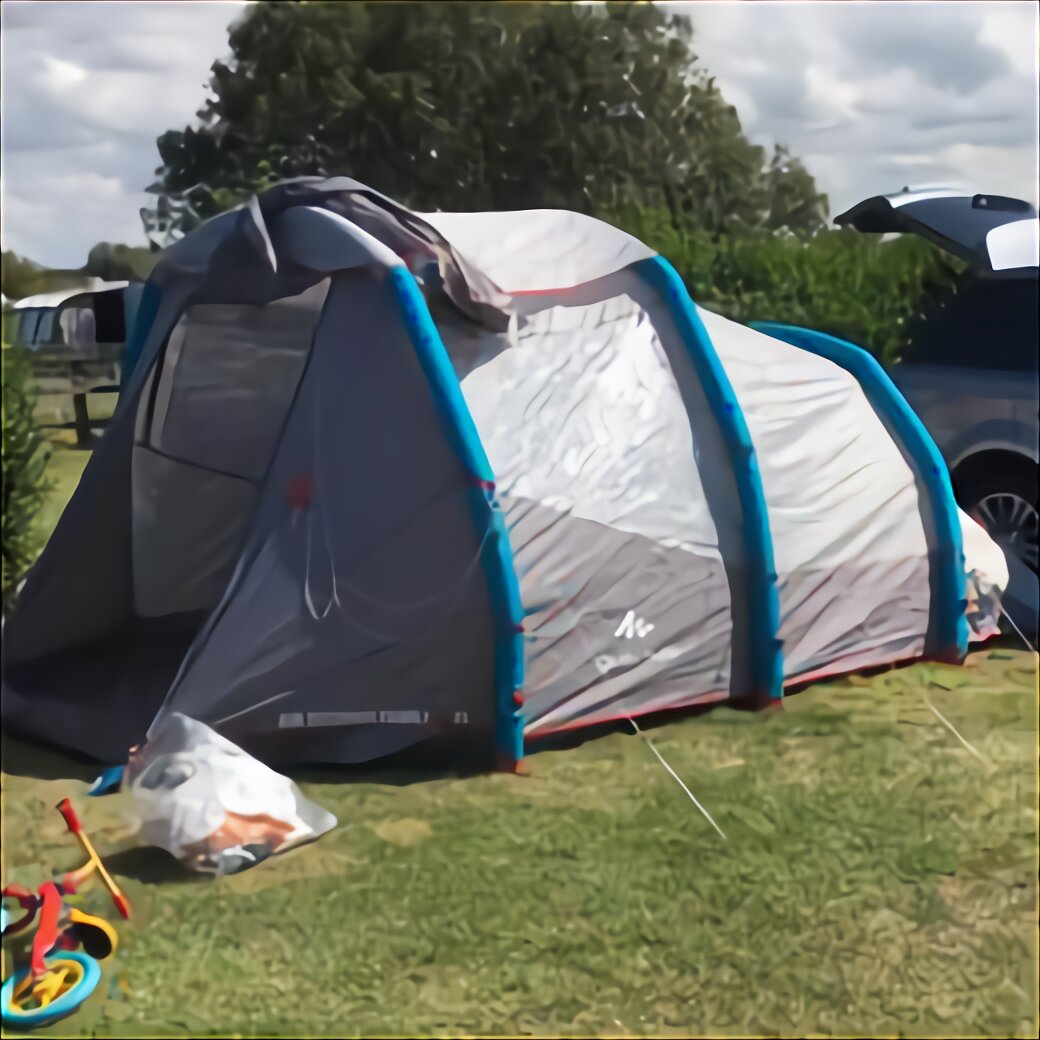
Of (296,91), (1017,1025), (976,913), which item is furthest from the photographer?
(296,91)

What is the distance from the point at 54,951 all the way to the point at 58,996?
0.19 m

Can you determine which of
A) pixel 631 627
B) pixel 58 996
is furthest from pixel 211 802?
pixel 631 627

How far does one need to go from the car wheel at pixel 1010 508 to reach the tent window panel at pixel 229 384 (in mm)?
3772

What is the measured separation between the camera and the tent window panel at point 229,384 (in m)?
5.07

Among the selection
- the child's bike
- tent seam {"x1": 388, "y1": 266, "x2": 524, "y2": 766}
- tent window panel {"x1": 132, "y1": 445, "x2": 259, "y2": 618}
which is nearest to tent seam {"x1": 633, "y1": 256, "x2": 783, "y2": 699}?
tent seam {"x1": 388, "y1": 266, "x2": 524, "y2": 766}

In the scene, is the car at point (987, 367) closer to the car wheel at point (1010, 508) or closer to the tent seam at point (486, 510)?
the car wheel at point (1010, 508)

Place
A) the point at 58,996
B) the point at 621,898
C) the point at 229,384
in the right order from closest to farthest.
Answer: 1. the point at 58,996
2. the point at 621,898
3. the point at 229,384

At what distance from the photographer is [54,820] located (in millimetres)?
4164

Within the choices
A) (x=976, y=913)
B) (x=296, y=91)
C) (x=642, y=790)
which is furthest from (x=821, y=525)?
(x=296, y=91)

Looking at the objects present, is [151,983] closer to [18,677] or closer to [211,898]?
[211,898]

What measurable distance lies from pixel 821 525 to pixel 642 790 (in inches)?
61.6

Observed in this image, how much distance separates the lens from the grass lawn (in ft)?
A: 10.4

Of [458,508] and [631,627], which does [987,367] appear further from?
[458,508]

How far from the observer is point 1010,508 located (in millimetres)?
6188
